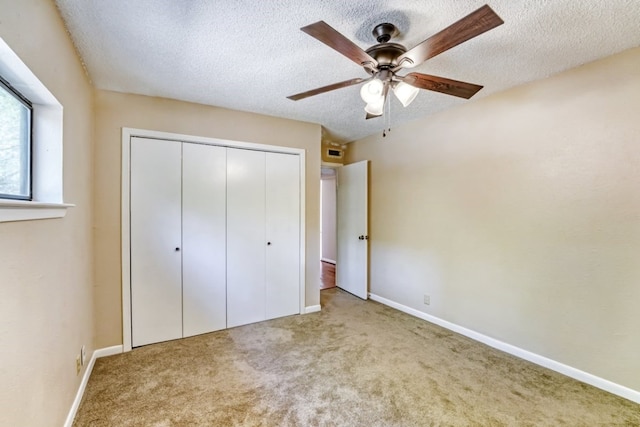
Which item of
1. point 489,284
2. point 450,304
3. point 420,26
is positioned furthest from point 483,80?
point 450,304

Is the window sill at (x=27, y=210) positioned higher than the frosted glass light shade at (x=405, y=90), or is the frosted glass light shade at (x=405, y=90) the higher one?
the frosted glass light shade at (x=405, y=90)

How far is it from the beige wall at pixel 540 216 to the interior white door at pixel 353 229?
68 centimetres

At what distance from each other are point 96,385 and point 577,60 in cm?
419

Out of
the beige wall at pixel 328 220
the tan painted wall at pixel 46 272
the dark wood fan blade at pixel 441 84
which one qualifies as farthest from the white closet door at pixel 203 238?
the beige wall at pixel 328 220

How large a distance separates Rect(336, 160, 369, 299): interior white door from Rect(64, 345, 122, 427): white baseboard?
284 centimetres

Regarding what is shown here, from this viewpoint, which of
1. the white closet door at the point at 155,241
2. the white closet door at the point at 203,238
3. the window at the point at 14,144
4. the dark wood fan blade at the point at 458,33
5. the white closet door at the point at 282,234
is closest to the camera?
the dark wood fan blade at the point at 458,33

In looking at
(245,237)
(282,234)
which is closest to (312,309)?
(282,234)

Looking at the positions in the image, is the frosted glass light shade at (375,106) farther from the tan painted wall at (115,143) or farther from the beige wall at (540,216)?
the tan painted wall at (115,143)

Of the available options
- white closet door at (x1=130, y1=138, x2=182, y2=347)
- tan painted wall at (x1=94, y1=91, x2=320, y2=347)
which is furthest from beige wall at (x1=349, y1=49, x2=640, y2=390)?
white closet door at (x1=130, y1=138, x2=182, y2=347)

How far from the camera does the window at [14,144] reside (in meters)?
1.24

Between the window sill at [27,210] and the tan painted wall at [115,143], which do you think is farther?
the tan painted wall at [115,143]

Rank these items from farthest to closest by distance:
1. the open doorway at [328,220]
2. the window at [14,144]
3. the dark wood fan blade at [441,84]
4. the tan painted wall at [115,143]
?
the open doorway at [328,220] → the tan painted wall at [115,143] → the dark wood fan blade at [441,84] → the window at [14,144]

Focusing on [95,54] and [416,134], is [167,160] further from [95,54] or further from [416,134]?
[416,134]

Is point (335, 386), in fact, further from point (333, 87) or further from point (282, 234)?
point (333, 87)
